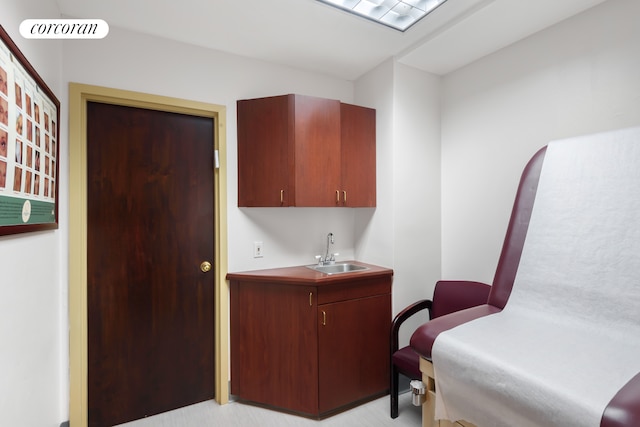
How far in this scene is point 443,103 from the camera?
2621mm

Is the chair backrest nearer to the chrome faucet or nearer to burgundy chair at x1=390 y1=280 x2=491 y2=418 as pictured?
burgundy chair at x1=390 y1=280 x2=491 y2=418

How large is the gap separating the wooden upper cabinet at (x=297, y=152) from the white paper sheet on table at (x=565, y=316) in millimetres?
1318

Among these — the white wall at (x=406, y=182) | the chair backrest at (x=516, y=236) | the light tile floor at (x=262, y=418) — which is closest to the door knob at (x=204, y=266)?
the light tile floor at (x=262, y=418)

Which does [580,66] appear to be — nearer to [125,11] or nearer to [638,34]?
[638,34]

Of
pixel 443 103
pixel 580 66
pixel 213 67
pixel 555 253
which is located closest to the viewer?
pixel 555 253

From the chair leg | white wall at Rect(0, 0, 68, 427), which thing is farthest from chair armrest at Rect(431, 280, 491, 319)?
white wall at Rect(0, 0, 68, 427)

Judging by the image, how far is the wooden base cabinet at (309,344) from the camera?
2.11m

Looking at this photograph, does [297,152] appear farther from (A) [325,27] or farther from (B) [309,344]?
(B) [309,344]

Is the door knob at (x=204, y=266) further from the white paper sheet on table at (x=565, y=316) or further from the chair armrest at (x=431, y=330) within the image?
the white paper sheet on table at (x=565, y=316)

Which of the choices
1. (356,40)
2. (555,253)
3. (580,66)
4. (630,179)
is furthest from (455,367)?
(356,40)

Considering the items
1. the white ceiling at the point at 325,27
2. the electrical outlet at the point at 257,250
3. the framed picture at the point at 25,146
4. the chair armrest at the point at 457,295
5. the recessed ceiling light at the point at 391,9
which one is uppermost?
the recessed ceiling light at the point at 391,9

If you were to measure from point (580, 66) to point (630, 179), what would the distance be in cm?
96

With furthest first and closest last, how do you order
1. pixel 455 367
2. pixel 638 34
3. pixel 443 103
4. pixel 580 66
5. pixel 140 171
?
pixel 443 103, pixel 140 171, pixel 580 66, pixel 638 34, pixel 455 367

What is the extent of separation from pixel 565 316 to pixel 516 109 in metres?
1.44
